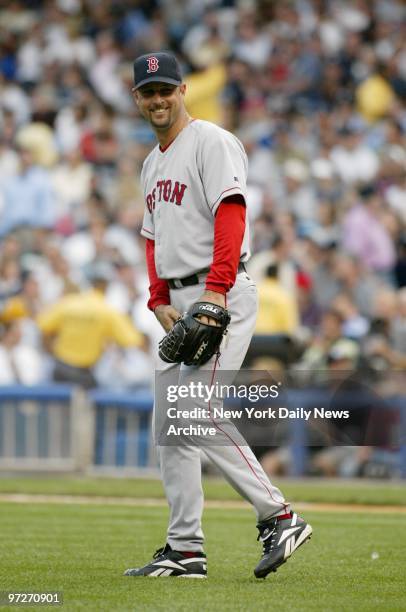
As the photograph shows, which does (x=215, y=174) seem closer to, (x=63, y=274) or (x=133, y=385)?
(x=133, y=385)

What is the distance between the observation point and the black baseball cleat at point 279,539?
18.7ft

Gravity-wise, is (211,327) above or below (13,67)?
below

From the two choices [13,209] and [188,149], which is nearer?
[188,149]

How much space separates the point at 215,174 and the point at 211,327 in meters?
0.69

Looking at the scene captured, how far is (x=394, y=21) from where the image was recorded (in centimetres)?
2136

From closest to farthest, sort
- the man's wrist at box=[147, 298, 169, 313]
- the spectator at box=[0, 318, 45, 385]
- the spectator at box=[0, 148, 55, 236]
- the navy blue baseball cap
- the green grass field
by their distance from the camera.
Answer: the green grass field < the navy blue baseball cap < the man's wrist at box=[147, 298, 169, 313] < the spectator at box=[0, 318, 45, 385] < the spectator at box=[0, 148, 55, 236]

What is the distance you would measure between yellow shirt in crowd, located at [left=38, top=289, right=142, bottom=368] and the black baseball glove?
8.34 metres

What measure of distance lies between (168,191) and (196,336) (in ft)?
2.46

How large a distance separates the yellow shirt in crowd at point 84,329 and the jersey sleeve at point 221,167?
826 cm

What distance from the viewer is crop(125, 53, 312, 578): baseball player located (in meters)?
5.77

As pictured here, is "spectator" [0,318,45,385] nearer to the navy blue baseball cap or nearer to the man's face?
the man's face

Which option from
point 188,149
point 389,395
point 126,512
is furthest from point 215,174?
point 389,395

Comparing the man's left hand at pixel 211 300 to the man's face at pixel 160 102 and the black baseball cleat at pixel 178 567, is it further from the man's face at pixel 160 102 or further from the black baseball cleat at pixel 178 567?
the black baseball cleat at pixel 178 567

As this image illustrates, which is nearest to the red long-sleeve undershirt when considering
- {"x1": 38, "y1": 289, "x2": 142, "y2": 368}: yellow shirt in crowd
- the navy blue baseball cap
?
the navy blue baseball cap
